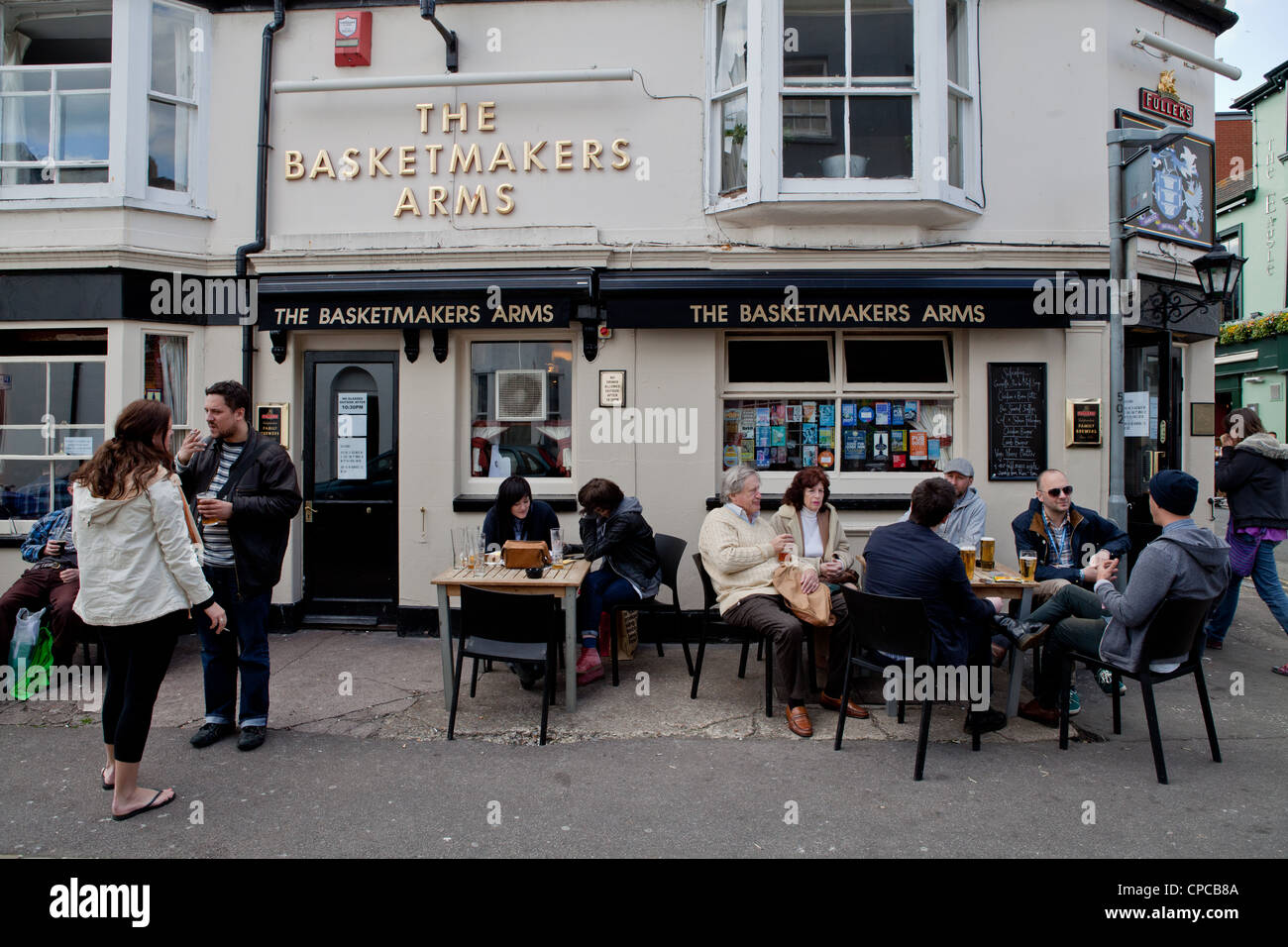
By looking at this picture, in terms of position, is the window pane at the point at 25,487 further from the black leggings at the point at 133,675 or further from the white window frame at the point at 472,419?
the black leggings at the point at 133,675

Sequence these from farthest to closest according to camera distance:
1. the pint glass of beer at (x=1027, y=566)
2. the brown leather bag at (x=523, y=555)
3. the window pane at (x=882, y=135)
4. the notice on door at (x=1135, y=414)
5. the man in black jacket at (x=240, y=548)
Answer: the window pane at (x=882, y=135), the notice on door at (x=1135, y=414), the brown leather bag at (x=523, y=555), the pint glass of beer at (x=1027, y=566), the man in black jacket at (x=240, y=548)

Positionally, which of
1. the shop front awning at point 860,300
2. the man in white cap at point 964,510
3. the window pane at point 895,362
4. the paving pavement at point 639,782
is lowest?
the paving pavement at point 639,782

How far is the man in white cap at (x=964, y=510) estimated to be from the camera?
18.7ft

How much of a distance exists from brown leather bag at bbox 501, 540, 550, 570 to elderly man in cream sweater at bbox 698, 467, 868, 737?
114cm

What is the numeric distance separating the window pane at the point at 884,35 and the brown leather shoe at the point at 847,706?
5428 millimetres

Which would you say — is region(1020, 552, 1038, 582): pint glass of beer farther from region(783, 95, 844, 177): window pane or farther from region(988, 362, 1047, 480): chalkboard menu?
region(783, 95, 844, 177): window pane

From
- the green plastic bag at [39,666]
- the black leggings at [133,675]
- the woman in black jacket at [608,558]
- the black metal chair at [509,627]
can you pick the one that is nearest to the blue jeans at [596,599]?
the woman in black jacket at [608,558]

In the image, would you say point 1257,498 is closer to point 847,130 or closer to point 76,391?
point 847,130

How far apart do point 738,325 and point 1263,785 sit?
15.0ft

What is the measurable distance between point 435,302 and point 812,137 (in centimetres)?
364

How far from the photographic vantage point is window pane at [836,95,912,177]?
6.83 meters

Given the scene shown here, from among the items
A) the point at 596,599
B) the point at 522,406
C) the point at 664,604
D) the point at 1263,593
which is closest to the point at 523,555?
the point at 596,599

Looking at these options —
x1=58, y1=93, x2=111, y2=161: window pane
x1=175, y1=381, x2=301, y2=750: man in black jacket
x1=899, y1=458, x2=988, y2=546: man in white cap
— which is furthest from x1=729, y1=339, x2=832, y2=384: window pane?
x1=58, y1=93, x2=111, y2=161: window pane

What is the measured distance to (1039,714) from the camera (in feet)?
15.9
